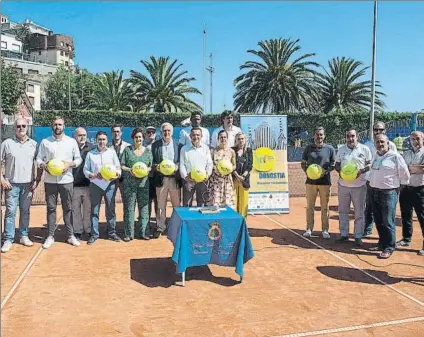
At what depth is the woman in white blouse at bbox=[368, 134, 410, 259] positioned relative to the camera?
20.0 feet


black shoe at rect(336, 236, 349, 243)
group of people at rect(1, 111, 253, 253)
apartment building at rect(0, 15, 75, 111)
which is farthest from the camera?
apartment building at rect(0, 15, 75, 111)

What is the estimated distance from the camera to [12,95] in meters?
33.1

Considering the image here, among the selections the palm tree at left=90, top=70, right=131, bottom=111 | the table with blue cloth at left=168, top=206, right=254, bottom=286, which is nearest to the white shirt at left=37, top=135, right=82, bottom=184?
the table with blue cloth at left=168, top=206, right=254, bottom=286

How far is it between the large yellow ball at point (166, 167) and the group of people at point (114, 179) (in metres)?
0.17

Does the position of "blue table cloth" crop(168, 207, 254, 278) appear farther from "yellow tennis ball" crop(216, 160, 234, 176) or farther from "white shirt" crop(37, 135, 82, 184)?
"white shirt" crop(37, 135, 82, 184)

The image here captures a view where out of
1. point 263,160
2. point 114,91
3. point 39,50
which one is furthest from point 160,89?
point 39,50

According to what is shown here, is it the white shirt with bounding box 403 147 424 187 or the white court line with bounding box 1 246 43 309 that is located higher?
the white shirt with bounding box 403 147 424 187

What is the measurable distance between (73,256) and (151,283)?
1709 millimetres

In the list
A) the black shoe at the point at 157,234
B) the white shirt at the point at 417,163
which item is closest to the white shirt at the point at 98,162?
the black shoe at the point at 157,234

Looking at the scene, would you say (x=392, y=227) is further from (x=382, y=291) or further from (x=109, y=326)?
(x=109, y=326)

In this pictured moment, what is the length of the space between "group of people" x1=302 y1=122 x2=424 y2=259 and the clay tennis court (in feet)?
1.31

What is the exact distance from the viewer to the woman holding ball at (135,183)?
269 inches

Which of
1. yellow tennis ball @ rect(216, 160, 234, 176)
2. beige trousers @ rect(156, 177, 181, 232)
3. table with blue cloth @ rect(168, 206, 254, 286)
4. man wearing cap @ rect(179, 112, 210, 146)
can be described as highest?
man wearing cap @ rect(179, 112, 210, 146)

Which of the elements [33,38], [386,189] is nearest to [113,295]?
[386,189]
